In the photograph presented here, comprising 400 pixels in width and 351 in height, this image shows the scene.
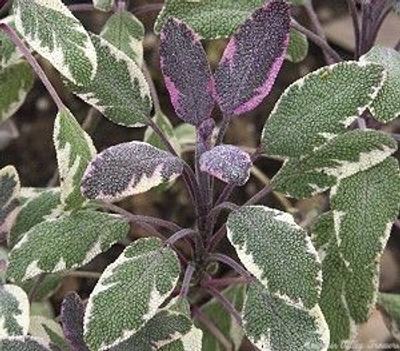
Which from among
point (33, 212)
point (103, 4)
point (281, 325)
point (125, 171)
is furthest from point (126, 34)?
point (281, 325)

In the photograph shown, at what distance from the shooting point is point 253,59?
923mm

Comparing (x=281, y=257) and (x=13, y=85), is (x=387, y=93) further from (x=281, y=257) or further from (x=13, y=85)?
(x=13, y=85)

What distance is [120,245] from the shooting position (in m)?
1.77

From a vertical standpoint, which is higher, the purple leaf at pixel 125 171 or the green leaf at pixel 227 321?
the purple leaf at pixel 125 171

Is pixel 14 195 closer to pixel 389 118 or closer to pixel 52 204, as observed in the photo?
pixel 52 204

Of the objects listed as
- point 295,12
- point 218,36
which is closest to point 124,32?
point 218,36

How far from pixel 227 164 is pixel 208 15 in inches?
12.0

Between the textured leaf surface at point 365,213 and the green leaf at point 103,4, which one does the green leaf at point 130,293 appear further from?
the green leaf at point 103,4

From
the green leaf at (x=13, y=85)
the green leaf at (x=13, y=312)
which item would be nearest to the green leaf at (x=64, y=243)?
the green leaf at (x=13, y=312)

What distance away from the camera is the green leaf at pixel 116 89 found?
0.97 m

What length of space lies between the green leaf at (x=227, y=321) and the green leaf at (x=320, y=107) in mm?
448

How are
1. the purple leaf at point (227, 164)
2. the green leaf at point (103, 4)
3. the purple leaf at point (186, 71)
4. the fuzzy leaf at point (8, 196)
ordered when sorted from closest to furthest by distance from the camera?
the purple leaf at point (227, 164) < the purple leaf at point (186, 71) < the fuzzy leaf at point (8, 196) < the green leaf at point (103, 4)

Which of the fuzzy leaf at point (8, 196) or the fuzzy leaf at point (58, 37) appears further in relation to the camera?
the fuzzy leaf at point (8, 196)

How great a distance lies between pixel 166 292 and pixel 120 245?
885 millimetres
